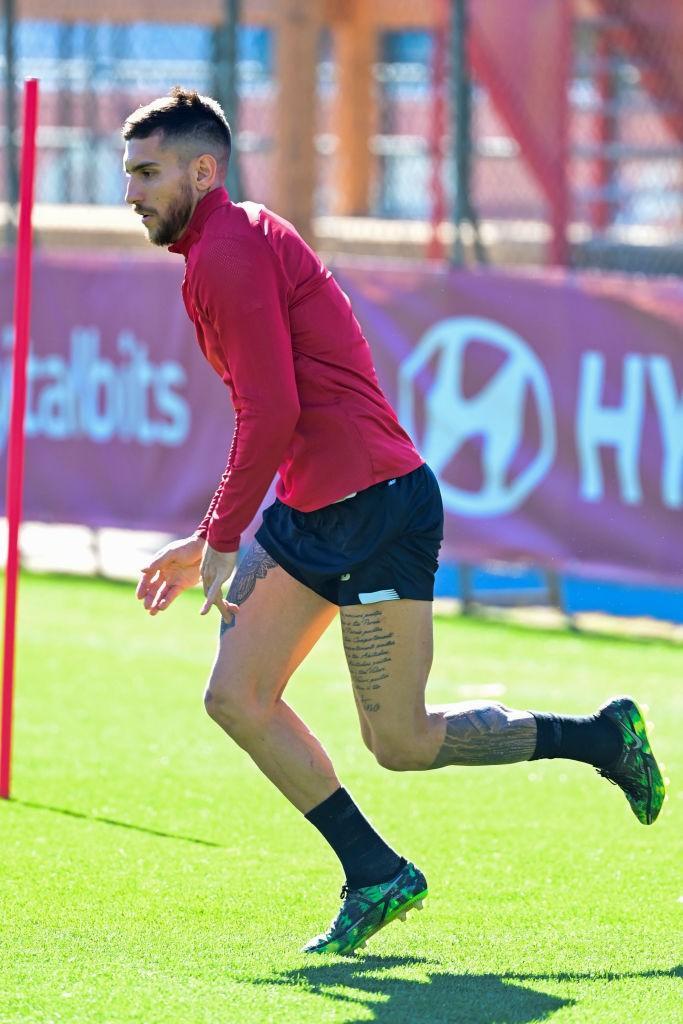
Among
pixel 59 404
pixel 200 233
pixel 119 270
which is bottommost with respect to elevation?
pixel 59 404

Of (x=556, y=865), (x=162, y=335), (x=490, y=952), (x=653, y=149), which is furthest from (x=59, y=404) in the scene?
(x=490, y=952)

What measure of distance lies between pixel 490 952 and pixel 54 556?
25.0 ft

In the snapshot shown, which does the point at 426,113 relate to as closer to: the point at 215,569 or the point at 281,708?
the point at 281,708

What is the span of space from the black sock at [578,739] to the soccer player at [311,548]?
21 cm

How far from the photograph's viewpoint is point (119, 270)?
1131 cm

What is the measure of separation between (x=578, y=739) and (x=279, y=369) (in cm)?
137

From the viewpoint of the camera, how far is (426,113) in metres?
22.6

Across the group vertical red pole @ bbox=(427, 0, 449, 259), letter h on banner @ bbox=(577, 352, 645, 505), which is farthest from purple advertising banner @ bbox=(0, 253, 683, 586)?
vertical red pole @ bbox=(427, 0, 449, 259)

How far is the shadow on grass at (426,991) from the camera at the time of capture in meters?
4.23

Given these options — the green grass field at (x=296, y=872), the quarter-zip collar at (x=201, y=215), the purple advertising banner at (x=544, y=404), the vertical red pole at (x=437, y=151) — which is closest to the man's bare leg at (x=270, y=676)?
the green grass field at (x=296, y=872)

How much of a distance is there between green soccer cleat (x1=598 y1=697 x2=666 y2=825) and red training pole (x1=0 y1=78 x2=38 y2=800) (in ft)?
6.99

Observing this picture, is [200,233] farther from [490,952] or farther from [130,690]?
[130,690]

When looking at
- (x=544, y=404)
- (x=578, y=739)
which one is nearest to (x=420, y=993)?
(x=578, y=739)

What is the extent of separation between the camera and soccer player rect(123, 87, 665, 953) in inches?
182
